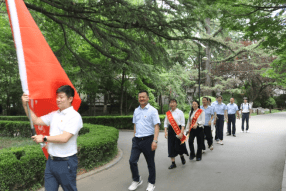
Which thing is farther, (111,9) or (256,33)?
(256,33)

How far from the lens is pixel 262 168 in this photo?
6.92 meters

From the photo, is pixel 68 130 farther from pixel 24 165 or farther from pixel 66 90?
pixel 24 165

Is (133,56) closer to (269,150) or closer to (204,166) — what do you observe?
(204,166)

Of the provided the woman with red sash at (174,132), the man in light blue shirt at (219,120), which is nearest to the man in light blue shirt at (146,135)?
the woman with red sash at (174,132)

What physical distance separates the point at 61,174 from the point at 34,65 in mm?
1349

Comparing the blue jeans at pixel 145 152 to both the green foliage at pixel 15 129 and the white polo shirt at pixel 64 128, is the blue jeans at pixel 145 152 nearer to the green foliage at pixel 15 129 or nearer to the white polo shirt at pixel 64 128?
the white polo shirt at pixel 64 128

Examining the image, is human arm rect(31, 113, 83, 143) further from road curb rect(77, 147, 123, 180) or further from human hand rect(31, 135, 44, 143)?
road curb rect(77, 147, 123, 180)

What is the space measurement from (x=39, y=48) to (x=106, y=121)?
15.3 metres

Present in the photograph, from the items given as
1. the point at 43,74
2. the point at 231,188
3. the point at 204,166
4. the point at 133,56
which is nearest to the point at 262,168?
the point at 204,166

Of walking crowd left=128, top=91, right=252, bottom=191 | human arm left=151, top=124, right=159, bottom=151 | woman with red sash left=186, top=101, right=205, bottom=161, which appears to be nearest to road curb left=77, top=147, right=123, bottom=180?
walking crowd left=128, top=91, right=252, bottom=191

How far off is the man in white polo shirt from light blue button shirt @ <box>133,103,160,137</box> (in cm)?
209

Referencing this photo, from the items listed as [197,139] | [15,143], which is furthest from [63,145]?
[15,143]

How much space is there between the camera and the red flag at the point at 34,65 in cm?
306

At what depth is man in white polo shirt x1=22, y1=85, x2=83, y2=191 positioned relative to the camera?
3072 millimetres
